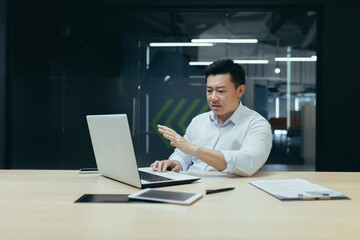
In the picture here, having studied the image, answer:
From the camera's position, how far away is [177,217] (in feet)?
3.02

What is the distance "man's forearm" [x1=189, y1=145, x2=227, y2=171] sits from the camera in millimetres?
1592

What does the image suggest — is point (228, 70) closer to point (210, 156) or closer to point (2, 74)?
point (210, 156)

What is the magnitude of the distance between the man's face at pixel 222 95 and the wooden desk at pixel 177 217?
2.82 ft

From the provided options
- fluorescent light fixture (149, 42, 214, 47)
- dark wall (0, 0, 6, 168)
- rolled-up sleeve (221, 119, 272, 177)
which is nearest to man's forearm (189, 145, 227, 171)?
rolled-up sleeve (221, 119, 272, 177)

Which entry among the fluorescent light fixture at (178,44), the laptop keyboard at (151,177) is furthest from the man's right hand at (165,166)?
the fluorescent light fixture at (178,44)

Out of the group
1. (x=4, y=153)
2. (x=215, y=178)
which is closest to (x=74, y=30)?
(x=4, y=153)

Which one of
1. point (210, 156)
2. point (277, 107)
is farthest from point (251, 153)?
point (277, 107)

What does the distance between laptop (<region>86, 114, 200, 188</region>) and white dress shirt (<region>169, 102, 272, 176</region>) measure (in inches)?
12.4

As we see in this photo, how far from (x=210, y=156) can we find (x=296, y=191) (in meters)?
0.51

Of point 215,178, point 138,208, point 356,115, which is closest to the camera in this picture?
Answer: point 138,208

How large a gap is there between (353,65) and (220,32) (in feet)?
5.36

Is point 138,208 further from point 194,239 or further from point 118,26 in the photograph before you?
point 118,26

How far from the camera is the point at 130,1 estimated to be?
3.76 meters

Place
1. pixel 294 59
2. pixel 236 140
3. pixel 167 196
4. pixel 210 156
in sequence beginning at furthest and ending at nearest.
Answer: pixel 294 59 < pixel 236 140 < pixel 210 156 < pixel 167 196
